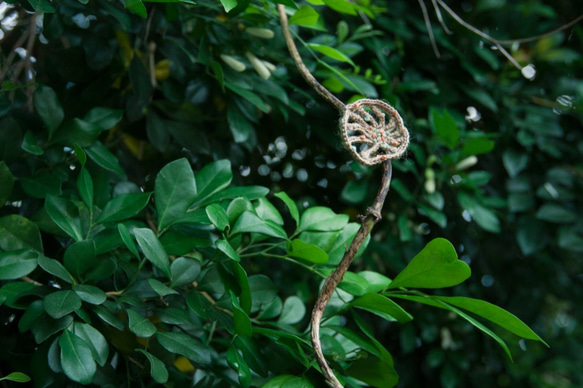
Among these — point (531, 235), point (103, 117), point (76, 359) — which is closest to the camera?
point (76, 359)

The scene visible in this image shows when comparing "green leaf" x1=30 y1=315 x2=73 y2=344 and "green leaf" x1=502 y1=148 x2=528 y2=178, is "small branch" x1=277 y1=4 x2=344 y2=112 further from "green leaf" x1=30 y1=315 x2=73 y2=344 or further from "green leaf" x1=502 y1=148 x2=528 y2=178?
"green leaf" x1=502 y1=148 x2=528 y2=178

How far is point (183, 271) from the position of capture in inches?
22.4

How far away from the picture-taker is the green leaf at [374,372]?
58cm

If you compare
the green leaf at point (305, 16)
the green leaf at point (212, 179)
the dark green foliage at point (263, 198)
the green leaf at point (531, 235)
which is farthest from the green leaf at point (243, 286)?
the green leaf at point (531, 235)

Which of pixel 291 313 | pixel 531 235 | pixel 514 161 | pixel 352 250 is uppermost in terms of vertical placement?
pixel 352 250

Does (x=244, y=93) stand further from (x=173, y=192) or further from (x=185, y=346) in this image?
(x=185, y=346)

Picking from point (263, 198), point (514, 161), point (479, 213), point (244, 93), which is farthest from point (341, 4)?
point (514, 161)

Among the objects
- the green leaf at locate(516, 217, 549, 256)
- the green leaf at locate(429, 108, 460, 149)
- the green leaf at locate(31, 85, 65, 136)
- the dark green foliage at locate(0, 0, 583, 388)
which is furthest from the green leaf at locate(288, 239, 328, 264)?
the green leaf at locate(516, 217, 549, 256)

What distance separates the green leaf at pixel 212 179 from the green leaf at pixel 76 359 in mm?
187

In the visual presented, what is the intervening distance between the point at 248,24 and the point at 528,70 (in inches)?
30.0

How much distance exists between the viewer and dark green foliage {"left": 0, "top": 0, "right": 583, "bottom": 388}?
55 cm

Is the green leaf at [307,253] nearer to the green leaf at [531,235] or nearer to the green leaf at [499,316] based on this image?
the green leaf at [499,316]

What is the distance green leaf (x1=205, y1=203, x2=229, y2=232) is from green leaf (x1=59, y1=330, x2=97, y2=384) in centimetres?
16

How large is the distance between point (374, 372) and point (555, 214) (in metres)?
0.72
